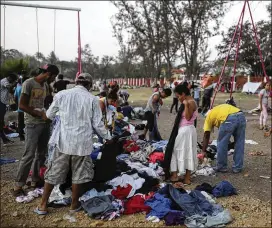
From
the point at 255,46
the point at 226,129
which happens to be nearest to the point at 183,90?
the point at 226,129

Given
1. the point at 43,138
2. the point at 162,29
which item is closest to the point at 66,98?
the point at 43,138

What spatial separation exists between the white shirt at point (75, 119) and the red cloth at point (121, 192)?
94 centimetres

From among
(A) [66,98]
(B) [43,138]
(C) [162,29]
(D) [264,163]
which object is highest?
(C) [162,29]

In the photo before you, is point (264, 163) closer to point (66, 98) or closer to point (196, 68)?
point (66, 98)

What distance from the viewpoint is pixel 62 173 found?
12.5 ft

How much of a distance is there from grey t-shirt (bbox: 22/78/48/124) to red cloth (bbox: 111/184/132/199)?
4.73ft

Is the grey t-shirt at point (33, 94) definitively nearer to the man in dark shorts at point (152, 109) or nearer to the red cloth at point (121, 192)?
the red cloth at point (121, 192)

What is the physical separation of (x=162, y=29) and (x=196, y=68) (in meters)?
3.82

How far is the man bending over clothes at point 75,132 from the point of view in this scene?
369 cm

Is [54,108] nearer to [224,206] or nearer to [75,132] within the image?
[75,132]

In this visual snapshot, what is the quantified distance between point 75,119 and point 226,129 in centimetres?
307

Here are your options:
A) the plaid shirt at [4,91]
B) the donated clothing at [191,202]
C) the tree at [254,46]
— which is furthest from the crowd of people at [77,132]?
the tree at [254,46]

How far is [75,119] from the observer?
145 inches

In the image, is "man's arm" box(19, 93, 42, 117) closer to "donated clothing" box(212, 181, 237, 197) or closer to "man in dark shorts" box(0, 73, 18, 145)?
"donated clothing" box(212, 181, 237, 197)
